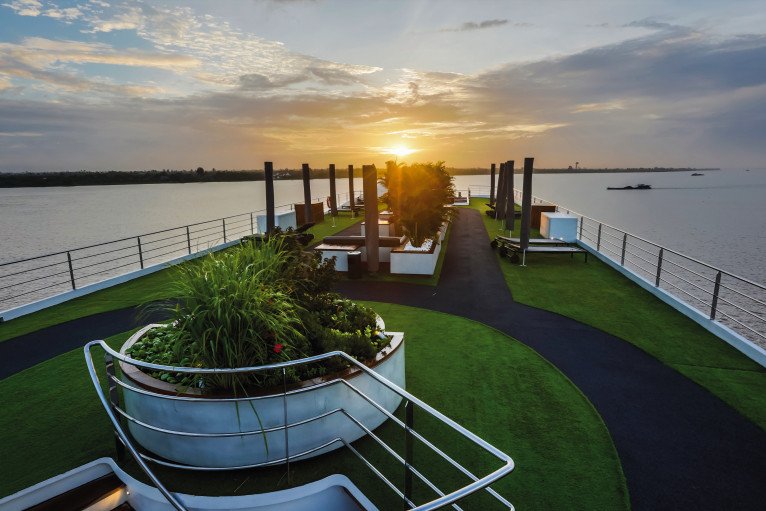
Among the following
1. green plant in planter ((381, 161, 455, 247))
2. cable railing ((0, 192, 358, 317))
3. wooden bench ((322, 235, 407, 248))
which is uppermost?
green plant in planter ((381, 161, 455, 247))

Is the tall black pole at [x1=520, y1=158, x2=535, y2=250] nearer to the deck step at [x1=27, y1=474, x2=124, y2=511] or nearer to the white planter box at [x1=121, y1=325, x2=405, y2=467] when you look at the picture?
the white planter box at [x1=121, y1=325, x2=405, y2=467]

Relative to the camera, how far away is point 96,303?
9.65 m

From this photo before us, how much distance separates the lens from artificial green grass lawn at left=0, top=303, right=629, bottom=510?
3.91 metres

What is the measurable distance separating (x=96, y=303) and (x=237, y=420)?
7.76 metres

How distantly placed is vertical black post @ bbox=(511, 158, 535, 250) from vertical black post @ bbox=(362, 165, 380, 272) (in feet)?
15.5

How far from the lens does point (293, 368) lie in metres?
4.34

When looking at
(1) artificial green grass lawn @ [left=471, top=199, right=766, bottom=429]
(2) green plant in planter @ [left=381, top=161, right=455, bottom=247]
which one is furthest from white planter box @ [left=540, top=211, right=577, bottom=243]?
(2) green plant in planter @ [left=381, top=161, right=455, bottom=247]

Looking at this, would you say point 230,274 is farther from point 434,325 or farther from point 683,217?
point 683,217

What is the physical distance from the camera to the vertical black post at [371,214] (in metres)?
11.6

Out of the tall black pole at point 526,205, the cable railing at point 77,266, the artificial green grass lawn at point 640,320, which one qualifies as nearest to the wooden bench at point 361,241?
the artificial green grass lawn at point 640,320

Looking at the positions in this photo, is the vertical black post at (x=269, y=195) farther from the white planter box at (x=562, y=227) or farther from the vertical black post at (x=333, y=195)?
the white planter box at (x=562, y=227)

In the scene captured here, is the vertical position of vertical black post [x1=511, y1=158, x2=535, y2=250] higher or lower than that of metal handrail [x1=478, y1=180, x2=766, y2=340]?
higher

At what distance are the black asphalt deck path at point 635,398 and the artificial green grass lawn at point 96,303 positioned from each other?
48 cm

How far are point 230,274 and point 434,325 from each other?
4582 mm
